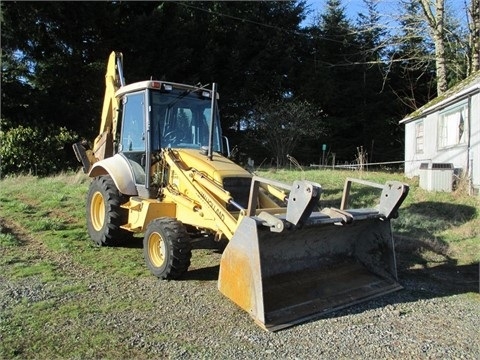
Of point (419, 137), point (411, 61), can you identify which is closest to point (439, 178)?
point (419, 137)

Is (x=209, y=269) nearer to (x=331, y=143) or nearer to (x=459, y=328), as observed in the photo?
(x=459, y=328)

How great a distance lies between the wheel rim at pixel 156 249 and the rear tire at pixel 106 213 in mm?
1320

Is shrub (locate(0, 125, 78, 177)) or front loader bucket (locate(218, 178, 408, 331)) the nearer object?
front loader bucket (locate(218, 178, 408, 331))

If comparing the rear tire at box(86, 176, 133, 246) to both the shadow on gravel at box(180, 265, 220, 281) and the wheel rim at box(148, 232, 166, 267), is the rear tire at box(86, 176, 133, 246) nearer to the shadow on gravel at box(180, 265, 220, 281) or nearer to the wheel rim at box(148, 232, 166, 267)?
the wheel rim at box(148, 232, 166, 267)

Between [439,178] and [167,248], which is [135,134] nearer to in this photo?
[167,248]

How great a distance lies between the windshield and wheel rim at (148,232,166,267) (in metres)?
1.37

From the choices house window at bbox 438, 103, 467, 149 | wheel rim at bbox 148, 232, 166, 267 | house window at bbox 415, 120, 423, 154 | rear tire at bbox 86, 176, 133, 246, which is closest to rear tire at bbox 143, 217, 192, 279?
wheel rim at bbox 148, 232, 166, 267

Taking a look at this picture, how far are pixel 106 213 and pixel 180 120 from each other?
182 centimetres

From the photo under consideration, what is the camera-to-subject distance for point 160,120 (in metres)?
7.11

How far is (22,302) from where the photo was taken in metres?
5.15

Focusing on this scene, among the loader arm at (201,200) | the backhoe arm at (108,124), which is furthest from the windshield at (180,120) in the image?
the backhoe arm at (108,124)

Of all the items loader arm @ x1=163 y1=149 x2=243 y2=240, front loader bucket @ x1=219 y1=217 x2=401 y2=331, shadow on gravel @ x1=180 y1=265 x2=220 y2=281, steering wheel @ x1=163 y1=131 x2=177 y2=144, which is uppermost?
steering wheel @ x1=163 y1=131 x2=177 y2=144

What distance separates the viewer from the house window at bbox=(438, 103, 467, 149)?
15.0 m

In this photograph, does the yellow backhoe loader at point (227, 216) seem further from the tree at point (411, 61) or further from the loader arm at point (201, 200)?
the tree at point (411, 61)
